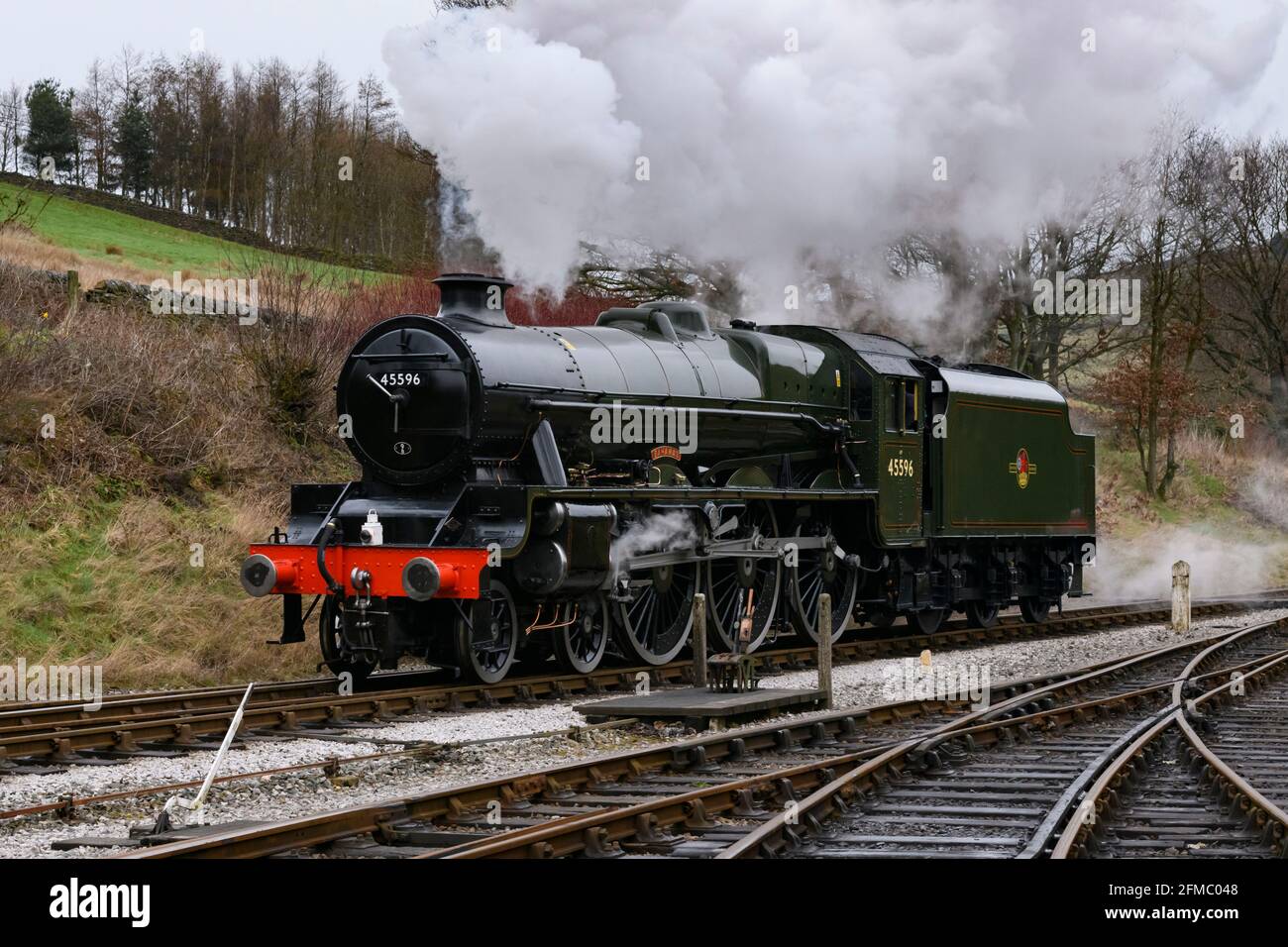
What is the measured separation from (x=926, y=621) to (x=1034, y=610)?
9.01 feet

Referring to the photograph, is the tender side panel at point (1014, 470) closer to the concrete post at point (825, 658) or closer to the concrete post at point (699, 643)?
the concrete post at point (825, 658)

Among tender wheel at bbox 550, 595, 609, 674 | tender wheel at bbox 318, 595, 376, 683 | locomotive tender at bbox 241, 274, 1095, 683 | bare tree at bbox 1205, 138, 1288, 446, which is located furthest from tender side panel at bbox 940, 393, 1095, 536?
bare tree at bbox 1205, 138, 1288, 446

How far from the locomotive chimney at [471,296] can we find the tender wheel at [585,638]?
249cm

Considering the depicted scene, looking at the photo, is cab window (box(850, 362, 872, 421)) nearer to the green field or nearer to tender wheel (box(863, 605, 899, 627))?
tender wheel (box(863, 605, 899, 627))

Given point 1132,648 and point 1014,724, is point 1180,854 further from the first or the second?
point 1132,648

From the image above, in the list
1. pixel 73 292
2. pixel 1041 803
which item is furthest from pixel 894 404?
pixel 73 292

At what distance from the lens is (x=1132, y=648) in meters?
16.5

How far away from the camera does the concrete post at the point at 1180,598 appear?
18.5m

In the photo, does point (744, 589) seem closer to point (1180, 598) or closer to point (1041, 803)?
point (1041, 803)

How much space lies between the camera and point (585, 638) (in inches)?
483

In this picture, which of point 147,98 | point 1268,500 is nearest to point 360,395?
point 1268,500

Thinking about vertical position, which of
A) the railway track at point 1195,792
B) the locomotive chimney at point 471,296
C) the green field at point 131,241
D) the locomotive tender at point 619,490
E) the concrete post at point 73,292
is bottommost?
the railway track at point 1195,792

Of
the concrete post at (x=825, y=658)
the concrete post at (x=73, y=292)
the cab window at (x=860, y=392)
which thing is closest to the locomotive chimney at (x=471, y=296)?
the concrete post at (x=825, y=658)

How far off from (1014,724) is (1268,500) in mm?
27784
